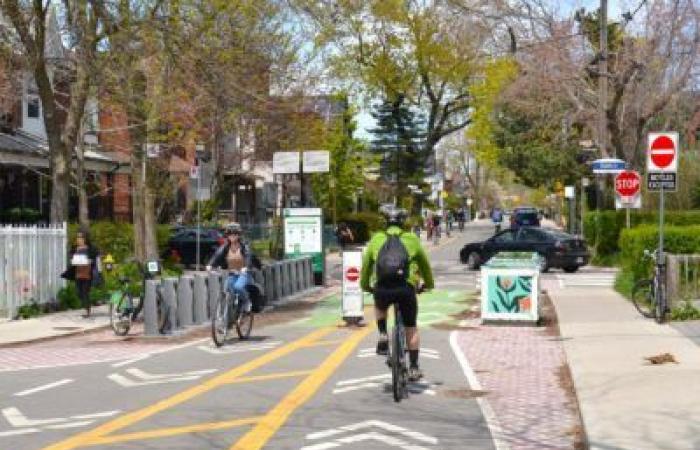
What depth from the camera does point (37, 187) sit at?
1539 inches

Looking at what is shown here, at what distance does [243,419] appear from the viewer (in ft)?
29.3

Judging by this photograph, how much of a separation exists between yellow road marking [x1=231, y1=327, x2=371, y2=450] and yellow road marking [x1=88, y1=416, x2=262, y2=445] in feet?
0.61

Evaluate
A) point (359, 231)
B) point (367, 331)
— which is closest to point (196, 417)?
point (367, 331)

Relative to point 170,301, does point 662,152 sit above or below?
above

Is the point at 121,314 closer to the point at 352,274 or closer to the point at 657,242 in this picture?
the point at 352,274

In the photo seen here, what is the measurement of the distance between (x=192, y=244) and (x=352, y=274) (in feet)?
67.1

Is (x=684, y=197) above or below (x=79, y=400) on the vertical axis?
above

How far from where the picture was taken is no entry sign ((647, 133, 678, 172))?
16.4 meters

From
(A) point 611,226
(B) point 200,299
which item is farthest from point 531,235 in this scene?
(B) point 200,299

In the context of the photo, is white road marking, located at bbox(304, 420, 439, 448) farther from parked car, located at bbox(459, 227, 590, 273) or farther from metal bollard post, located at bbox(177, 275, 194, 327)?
parked car, located at bbox(459, 227, 590, 273)

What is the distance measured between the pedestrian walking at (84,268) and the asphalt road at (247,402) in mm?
4098

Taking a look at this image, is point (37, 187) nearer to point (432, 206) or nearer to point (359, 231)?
point (359, 231)

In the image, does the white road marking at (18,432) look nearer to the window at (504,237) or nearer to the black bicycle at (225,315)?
the black bicycle at (225,315)

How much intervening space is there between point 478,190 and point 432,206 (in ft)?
203
